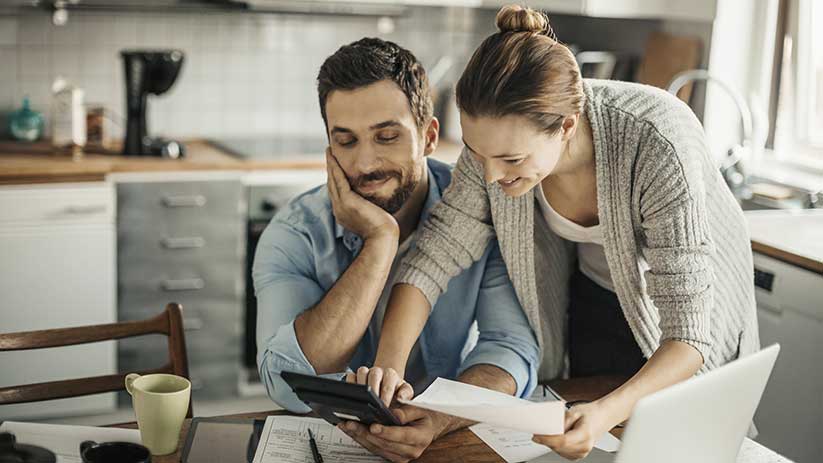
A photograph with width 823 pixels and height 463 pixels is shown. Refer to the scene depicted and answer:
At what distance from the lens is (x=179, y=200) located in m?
3.31

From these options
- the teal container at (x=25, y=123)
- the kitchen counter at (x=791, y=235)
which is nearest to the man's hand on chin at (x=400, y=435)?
the kitchen counter at (x=791, y=235)

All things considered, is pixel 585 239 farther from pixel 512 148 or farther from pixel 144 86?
pixel 144 86

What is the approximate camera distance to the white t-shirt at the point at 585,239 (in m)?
1.82

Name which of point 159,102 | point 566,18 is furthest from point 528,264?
point 566,18

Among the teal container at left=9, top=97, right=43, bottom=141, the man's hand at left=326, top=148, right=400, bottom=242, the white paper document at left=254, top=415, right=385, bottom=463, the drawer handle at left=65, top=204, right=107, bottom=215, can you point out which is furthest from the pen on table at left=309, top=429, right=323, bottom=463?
the teal container at left=9, top=97, right=43, bottom=141

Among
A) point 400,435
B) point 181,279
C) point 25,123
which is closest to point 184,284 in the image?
point 181,279

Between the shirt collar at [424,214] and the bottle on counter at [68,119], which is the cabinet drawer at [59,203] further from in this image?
the shirt collar at [424,214]

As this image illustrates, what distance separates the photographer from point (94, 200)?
318cm

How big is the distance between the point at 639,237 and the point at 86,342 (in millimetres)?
1005

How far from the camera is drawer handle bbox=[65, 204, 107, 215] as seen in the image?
3162 mm

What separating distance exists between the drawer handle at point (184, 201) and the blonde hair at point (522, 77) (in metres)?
1.94

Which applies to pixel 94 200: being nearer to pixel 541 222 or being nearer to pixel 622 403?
pixel 541 222

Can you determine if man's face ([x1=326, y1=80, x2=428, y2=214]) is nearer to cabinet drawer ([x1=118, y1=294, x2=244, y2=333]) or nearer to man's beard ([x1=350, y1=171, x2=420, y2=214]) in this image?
man's beard ([x1=350, y1=171, x2=420, y2=214])

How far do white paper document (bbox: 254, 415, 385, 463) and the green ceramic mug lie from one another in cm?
13
